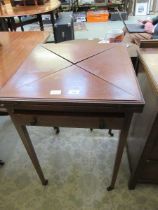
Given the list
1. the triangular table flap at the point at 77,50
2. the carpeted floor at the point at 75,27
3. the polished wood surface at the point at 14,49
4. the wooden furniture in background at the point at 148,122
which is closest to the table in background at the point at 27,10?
the polished wood surface at the point at 14,49

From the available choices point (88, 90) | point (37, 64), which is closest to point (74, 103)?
point (88, 90)

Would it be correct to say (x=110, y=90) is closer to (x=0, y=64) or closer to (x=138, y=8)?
(x=0, y=64)

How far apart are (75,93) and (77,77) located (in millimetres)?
132

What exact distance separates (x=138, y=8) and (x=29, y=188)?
5.15 meters

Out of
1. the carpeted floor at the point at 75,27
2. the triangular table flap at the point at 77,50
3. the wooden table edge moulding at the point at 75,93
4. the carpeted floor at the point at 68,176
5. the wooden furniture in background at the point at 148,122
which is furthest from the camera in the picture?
the carpeted floor at the point at 75,27

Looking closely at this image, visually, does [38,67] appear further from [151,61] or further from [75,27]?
[75,27]

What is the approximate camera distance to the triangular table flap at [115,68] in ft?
2.50

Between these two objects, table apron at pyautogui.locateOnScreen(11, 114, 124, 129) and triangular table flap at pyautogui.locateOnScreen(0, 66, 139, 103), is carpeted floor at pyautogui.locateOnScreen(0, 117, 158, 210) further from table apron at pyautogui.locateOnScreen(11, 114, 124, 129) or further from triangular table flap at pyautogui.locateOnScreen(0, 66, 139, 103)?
triangular table flap at pyautogui.locateOnScreen(0, 66, 139, 103)

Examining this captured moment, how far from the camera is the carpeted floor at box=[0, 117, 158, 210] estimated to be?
1226mm

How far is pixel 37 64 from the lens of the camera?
954 millimetres

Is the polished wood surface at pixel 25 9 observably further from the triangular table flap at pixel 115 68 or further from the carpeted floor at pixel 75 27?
the triangular table flap at pixel 115 68

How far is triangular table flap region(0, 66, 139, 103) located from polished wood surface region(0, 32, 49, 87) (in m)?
0.19

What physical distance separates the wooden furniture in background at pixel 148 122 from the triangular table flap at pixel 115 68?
87mm

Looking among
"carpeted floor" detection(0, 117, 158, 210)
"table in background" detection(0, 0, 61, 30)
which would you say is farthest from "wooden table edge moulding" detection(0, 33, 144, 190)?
"table in background" detection(0, 0, 61, 30)
